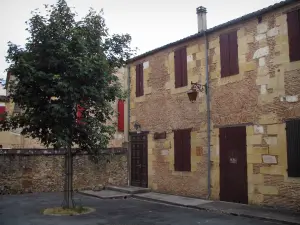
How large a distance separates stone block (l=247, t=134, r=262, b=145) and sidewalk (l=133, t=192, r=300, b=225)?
1943 mm

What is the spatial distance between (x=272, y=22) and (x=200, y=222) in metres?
6.25

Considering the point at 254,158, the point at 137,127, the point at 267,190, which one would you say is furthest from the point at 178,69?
the point at 267,190

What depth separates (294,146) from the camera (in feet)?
30.8

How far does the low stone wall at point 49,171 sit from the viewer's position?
563 inches

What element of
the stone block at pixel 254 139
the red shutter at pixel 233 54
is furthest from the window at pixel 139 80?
the stone block at pixel 254 139

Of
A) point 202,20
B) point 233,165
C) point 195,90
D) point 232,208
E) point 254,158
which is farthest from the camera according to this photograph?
point 202,20

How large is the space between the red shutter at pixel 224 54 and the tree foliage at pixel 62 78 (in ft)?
13.0

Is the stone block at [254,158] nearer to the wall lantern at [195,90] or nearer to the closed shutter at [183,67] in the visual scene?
the wall lantern at [195,90]

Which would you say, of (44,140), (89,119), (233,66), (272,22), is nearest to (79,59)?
(89,119)

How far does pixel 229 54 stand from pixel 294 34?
2330 millimetres

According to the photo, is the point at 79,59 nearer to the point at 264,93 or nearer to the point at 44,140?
the point at 44,140

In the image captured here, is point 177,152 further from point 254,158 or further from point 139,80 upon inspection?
point 139,80

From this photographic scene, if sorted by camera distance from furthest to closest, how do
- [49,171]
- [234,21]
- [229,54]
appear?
1. [49,171]
2. [229,54]
3. [234,21]

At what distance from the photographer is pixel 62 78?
9703 mm
